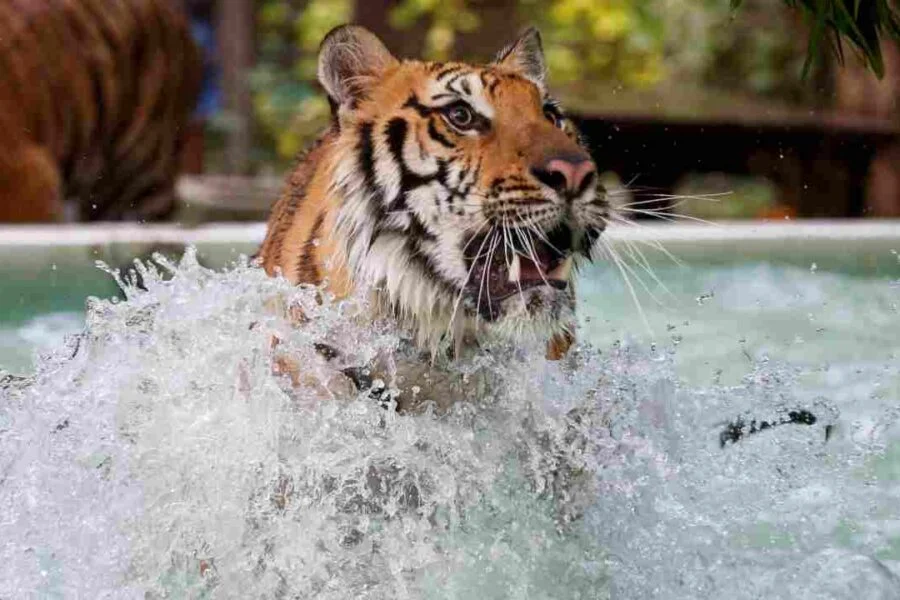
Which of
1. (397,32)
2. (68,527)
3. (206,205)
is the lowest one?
(206,205)

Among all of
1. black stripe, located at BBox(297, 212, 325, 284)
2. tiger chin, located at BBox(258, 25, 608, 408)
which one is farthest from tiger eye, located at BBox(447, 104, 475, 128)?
black stripe, located at BBox(297, 212, 325, 284)

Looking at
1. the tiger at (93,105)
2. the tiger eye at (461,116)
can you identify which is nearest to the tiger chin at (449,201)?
the tiger eye at (461,116)

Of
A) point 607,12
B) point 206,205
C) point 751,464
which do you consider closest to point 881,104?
point 607,12

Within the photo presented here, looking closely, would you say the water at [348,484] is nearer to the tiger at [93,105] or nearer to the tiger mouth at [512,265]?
the tiger mouth at [512,265]

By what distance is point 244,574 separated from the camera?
1.80 meters

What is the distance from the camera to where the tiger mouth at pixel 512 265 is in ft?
5.70

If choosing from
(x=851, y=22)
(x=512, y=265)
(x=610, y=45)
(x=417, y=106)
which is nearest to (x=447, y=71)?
(x=417, y=106)

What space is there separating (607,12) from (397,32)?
1244 mm

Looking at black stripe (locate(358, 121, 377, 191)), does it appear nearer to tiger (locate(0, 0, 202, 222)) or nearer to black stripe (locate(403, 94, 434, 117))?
black stripe (locate(403, 94, 434, 117))

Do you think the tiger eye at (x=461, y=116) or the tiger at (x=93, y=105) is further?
the tiger at (x=93, y=105)

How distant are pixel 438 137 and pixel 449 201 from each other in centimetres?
9

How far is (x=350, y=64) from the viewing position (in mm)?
1918

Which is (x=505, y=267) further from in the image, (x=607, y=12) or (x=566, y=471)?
(x=607, y=12)

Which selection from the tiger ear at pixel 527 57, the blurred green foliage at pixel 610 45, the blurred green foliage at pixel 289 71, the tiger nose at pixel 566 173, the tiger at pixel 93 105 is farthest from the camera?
the blurred green foliage at pixel 289 71
